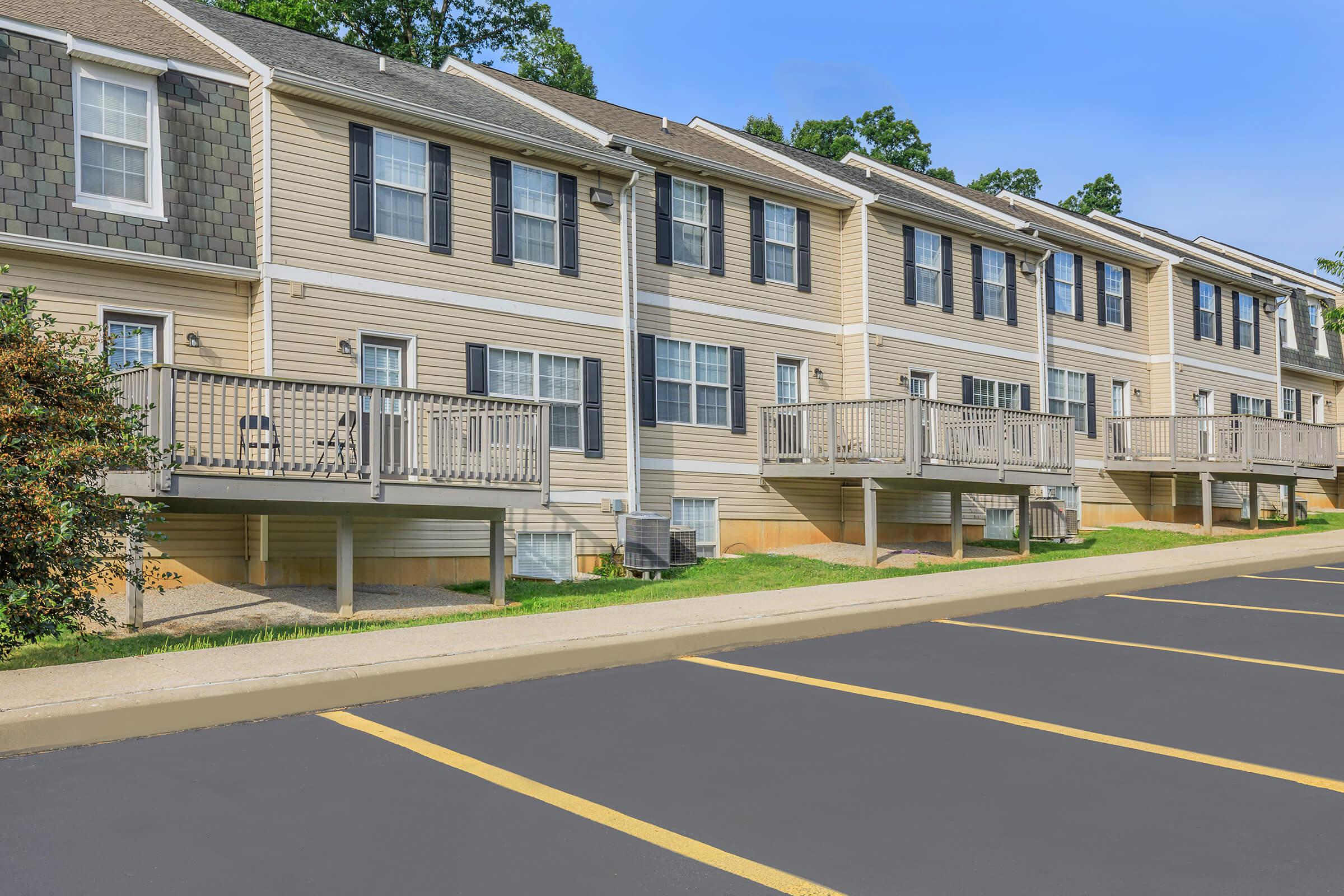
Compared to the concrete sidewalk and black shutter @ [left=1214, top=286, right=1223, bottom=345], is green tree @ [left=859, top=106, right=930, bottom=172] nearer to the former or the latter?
black shutter @ [left=1214, top=286, right=1223, bottom=345]

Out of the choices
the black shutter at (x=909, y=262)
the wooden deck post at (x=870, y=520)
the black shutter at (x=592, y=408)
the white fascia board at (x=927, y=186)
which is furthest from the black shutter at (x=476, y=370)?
the white fascia board at (x=927, y=186)

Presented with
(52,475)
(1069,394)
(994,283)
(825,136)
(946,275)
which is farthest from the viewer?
(825,136)

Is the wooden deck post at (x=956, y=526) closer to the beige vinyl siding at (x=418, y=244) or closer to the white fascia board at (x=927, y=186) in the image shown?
the beige vinyl siding at (x=418, y=244)

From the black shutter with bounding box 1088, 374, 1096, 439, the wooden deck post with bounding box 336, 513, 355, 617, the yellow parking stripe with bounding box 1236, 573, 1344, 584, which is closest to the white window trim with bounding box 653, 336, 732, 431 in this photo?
the wooden deck post with bounding box 336, 513, 355, 617

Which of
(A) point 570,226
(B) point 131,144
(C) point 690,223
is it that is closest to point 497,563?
(A) point 570,226

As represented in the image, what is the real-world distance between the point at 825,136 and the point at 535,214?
113 ft

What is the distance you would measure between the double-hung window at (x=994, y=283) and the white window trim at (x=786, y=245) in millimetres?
5327

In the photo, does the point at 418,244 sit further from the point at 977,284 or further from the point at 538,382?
the point at 977,284

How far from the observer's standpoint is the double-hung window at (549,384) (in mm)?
17266

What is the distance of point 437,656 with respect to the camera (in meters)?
8.96

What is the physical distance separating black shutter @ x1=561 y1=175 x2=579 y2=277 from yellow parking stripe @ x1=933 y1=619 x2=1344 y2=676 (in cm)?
862

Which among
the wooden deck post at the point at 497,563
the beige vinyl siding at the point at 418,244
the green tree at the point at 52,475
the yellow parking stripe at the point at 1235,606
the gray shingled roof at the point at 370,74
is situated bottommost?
the yellow parking stripe at the point at 1235,606

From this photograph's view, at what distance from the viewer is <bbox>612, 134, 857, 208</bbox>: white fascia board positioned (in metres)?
19.4

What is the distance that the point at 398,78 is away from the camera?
18250 millimetres
